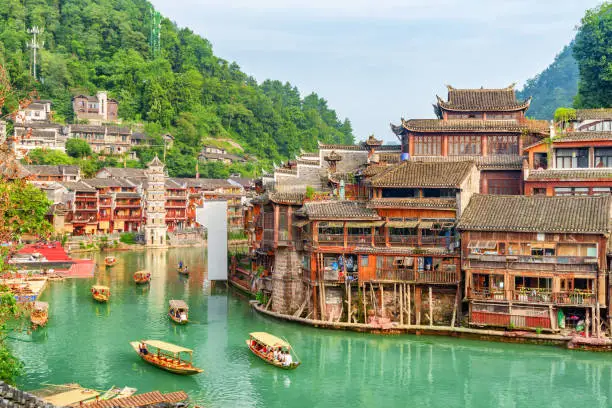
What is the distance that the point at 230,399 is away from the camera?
27109 millimetres

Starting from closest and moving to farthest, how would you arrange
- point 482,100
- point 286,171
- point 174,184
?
1. point 286,171
2. point 482,100
3. point 174,184

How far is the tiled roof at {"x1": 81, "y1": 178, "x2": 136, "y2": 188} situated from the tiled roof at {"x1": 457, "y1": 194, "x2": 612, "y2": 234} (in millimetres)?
61669

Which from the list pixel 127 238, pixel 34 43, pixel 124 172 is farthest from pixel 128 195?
pixel 34 43

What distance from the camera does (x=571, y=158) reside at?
4234 centimetres

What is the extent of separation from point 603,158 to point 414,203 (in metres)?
13.4

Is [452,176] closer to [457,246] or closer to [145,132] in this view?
[457,246]

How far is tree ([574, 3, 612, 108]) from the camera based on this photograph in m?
57.8

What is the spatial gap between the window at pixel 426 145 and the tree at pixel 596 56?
19.6 meters

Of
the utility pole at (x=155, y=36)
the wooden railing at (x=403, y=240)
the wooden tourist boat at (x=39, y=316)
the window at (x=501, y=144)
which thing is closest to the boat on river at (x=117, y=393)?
the wooden tourist boat at (x=39, y=316)

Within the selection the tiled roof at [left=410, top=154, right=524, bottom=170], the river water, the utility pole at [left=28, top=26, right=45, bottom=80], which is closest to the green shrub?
the utility pole at [left=28, top=26, right=45, bottom=80]

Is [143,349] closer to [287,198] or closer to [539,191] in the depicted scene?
[287,198]

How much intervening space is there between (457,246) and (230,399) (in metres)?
15.2

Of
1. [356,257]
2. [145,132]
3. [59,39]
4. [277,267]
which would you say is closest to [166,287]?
[277,267]

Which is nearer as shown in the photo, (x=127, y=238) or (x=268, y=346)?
(x=268, y=346)
